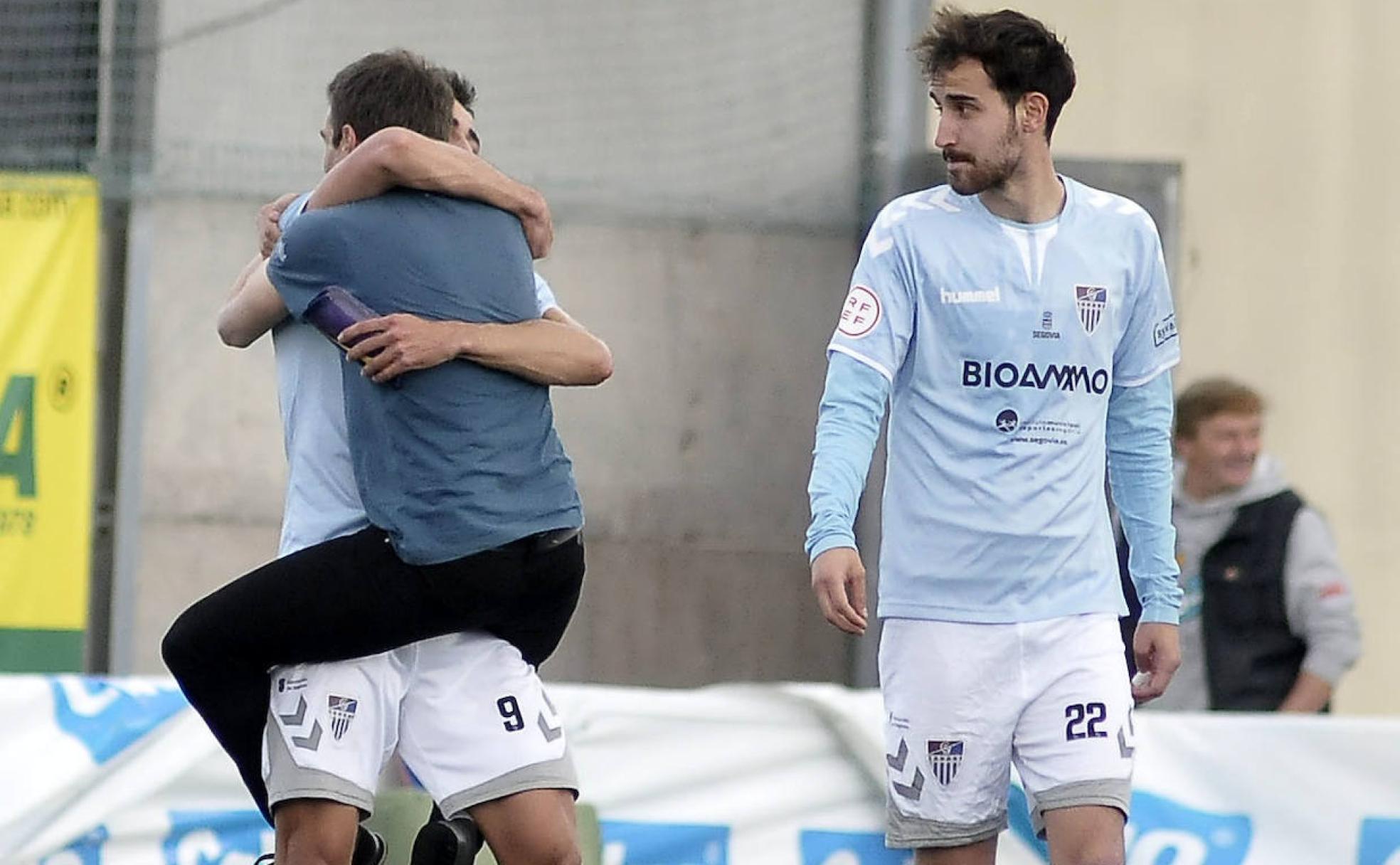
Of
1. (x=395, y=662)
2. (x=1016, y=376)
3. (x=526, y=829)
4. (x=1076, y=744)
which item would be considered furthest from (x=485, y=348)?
(x=1076, y=744)

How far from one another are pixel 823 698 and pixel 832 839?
1.10 ft

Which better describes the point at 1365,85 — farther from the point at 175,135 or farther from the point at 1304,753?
the point at 175,135

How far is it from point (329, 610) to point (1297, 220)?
539 centimetres

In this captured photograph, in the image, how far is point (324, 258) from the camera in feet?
12.1

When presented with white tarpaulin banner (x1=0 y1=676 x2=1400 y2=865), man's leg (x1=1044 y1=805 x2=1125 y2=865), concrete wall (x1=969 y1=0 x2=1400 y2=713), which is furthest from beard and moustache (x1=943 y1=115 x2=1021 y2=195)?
concrete wall (x1=969 y1=0 x2=1400 y2=713)

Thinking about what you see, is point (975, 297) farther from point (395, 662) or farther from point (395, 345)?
point (395, 662)

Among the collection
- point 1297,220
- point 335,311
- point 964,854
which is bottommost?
point 964,854

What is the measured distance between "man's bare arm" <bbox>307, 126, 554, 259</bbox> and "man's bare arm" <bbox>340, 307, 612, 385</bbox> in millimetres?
221

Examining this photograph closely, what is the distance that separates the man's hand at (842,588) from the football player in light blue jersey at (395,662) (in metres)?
0.55

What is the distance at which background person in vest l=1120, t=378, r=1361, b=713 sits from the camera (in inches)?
234

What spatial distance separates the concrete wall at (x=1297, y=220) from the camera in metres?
8.06

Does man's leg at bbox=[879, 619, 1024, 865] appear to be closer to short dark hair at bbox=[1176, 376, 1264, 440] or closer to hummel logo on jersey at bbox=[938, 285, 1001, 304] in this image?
hummel logo on jersey at bbox=[938, 285, 1001, 304]

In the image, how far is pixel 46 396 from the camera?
23.5 feet

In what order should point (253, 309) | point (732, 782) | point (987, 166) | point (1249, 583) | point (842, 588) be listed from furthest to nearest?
point (1249, 583), point (732, 782), point (987, 166), point (253, 309), point (842, 588)
